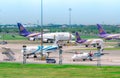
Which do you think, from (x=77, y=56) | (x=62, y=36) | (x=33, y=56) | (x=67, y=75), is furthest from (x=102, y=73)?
(x=62, y=36)

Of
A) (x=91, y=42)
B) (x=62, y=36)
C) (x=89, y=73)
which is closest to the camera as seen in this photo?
(x=89, y=73)

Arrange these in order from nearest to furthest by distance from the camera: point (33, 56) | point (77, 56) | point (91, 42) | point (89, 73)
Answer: point (89, 73) → point (77, 56) → point (33, 56) → point (91, 42)

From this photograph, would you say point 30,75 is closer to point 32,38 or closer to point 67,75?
point 67,75

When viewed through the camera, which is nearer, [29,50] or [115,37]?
Answer: [29,50]

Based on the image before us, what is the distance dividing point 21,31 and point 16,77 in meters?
117

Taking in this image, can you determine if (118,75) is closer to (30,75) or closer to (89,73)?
(89,73)

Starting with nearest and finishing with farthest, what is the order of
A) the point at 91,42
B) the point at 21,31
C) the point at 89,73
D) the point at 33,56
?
the point at 89,73
the point at 33,56
the point at 91,42
the point at 21,31

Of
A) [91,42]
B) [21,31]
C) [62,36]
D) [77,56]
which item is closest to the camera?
[77,56]

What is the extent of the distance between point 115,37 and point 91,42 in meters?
22.7

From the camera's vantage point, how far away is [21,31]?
141375mm

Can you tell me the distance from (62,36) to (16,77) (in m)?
102

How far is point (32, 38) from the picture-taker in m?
→ 142

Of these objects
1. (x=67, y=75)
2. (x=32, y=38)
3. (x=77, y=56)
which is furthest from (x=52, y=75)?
(x=32, y=38)

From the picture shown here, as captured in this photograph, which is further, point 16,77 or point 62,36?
point 62,36
